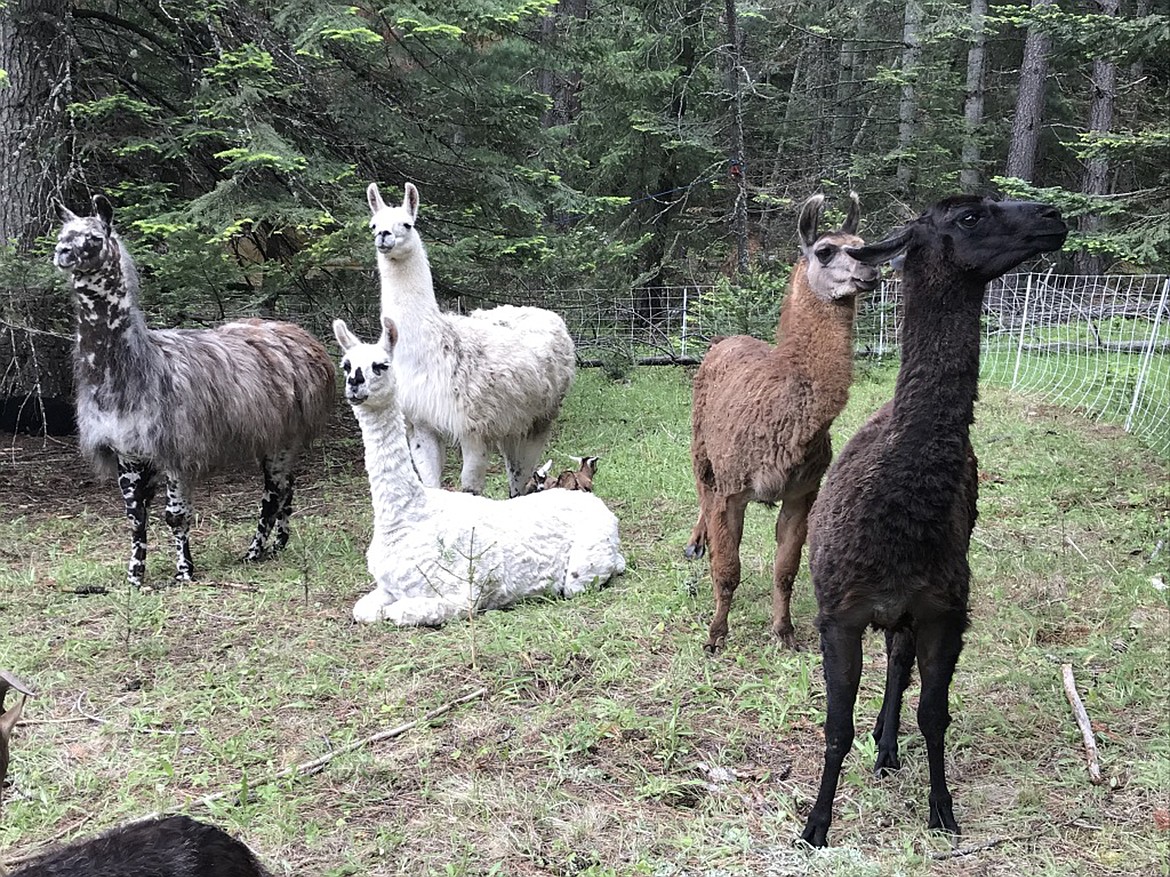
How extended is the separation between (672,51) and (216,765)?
1547 centimetres

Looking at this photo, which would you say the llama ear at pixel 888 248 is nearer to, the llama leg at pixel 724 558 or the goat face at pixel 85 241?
the llama leg at pixel 724 558

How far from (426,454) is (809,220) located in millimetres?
3399

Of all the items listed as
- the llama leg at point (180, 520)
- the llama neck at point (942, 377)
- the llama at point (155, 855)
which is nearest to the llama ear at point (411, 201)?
the llama leg at point (180, 520)

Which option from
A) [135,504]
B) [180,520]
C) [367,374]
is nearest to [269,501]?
[180,520]

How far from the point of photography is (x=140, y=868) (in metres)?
2.23

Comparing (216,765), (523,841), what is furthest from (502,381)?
(523,841)

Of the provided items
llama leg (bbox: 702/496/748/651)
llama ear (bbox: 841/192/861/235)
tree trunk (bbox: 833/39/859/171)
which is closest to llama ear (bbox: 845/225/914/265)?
llama ear (bbox: 841/192/861/235)

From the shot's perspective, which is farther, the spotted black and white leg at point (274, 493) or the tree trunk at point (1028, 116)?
the tree trunk at point (1028, 116)

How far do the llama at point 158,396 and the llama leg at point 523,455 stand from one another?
1784mm

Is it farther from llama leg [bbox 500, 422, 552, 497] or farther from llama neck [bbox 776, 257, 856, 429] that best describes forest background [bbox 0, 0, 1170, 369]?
llama neck [bbox 776, 257, 856, 429]

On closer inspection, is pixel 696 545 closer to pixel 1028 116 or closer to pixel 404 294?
pixel 404 294

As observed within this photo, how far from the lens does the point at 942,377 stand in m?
3.12

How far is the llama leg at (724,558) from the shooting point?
4.76 meters

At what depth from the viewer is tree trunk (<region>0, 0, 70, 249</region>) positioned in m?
8.04
